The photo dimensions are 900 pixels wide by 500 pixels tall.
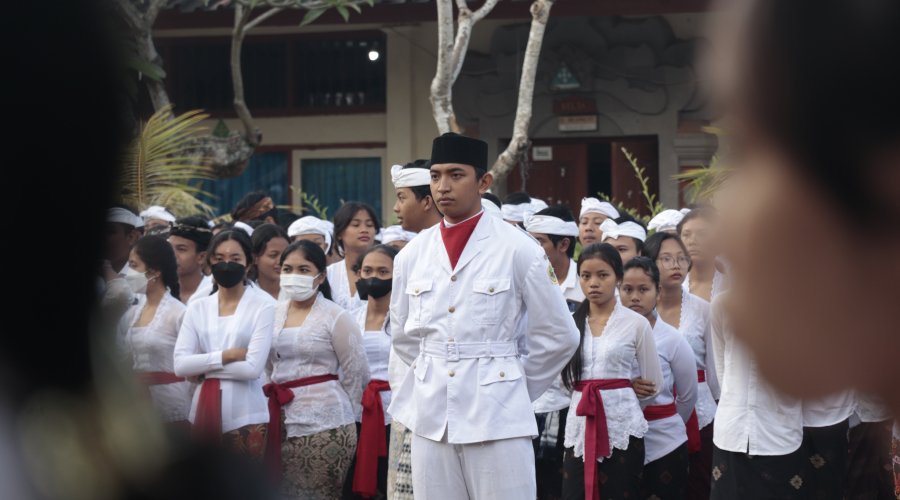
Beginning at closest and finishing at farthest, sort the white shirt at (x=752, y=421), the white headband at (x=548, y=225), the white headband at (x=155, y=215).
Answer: the white shirt at (x=752, y=421) < the white headband at (x=548, y=225) < the white headband at (x=155, y=215)

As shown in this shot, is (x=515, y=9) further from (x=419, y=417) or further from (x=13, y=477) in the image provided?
(x=13, y=477)

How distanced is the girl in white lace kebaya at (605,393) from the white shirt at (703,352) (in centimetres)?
78

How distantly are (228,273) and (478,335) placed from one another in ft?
6.49

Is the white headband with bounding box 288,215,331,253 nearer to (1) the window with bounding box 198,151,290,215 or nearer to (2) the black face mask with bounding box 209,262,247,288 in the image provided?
(2) the black face mask with bounding box 209,262,247,288

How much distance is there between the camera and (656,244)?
5340 millimetres

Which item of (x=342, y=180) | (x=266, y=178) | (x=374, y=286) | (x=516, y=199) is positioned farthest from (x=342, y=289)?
(x=266, y=178)

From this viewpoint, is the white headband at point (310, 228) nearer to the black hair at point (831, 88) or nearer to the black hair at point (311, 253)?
the black hair at point (311, 253)

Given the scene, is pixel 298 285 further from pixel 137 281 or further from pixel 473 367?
pixel 473 367

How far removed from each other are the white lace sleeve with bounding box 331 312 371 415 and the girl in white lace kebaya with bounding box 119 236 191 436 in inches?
34.4

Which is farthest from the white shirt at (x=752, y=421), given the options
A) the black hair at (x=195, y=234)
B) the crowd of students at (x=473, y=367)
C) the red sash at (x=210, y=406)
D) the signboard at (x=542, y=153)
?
the signboard at (x=542, y=153)

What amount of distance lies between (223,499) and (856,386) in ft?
2.64

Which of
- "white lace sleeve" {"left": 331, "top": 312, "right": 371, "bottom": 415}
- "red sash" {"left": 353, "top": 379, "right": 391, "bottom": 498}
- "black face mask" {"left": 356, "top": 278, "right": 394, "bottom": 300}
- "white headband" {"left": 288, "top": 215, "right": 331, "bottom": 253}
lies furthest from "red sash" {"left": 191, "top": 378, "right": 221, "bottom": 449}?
"white headband" {"left": 288, "top": 215, "right": 331, "bottom": 253}

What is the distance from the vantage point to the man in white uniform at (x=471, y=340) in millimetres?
3166

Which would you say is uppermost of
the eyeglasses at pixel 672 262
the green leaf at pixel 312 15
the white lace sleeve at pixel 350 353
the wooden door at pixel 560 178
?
the green leaf at pixel 312 15
